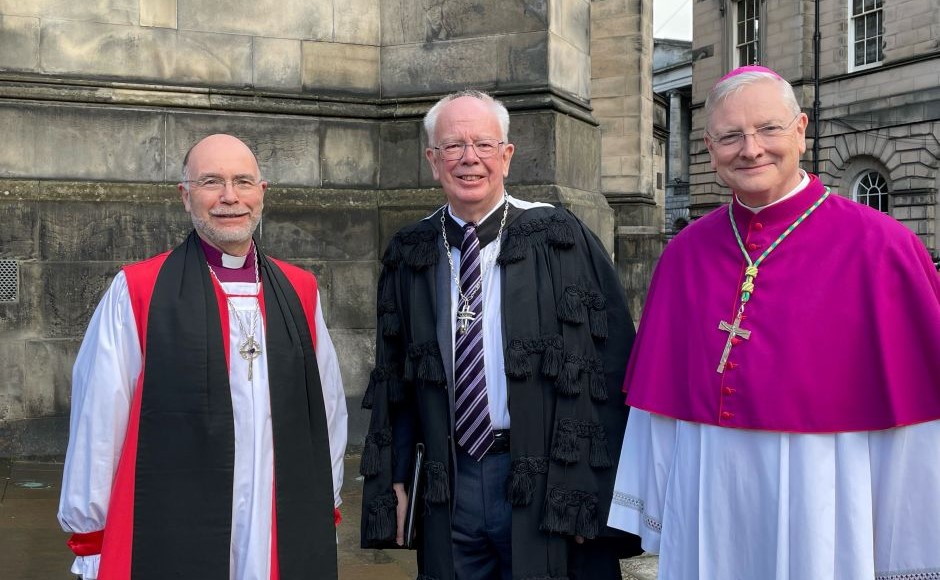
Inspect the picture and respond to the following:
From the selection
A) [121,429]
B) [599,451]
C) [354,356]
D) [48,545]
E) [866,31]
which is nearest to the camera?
[121,429]

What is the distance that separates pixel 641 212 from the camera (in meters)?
14.0

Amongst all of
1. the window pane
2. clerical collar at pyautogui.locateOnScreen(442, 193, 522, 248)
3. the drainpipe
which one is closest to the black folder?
clerical collar at pyautogui.locateOnScreen(442, 193, 522, 248)

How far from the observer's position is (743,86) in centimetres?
256

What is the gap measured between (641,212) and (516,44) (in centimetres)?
790

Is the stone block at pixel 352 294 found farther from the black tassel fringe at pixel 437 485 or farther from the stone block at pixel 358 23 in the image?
the black tassel fringe at pixel 437 485

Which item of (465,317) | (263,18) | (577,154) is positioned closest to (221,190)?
(465,317)

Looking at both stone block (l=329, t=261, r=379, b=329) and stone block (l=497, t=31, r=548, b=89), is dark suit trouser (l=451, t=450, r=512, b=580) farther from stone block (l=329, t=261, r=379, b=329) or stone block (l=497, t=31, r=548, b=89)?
stone block (l=497, t=31, r=548, b=89)

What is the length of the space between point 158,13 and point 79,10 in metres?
0.48

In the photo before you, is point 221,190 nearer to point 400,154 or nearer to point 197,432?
point 197,432

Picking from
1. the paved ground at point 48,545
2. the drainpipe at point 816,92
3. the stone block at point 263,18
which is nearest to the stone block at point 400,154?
the stone block at point 263,18

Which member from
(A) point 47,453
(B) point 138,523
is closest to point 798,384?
(B) point 138,523

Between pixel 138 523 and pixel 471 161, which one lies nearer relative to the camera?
pixel 138 523

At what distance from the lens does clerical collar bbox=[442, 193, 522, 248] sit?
10.3 ft

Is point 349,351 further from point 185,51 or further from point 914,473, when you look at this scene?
point 914,473
